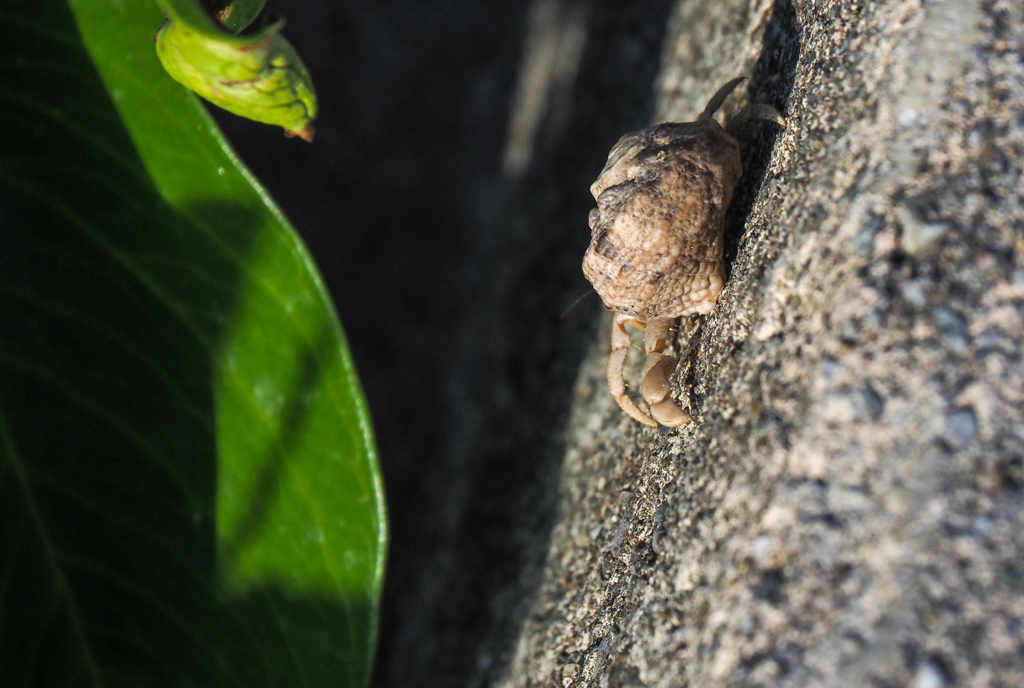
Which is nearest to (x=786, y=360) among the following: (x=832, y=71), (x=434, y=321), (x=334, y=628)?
(x=832, y=71)

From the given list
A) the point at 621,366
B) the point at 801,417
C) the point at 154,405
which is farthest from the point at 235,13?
the point at 801,417

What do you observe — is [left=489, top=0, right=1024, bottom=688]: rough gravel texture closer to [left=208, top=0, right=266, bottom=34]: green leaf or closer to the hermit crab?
the hermit crab

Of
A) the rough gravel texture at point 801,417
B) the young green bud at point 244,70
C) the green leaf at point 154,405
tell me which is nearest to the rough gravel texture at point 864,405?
the rough gravel texture at point 801,417

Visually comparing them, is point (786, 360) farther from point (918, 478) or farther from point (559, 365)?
point (559, 365)

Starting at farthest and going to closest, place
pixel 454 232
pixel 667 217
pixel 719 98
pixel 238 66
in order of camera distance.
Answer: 1. pixel 454 232
2. pixel 719 98
3. pixel 667 217
4. pixel 238 66

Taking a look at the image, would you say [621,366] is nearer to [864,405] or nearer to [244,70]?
[864,405]

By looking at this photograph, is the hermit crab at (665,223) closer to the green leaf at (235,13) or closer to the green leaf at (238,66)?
the green leaf at (238,66)
